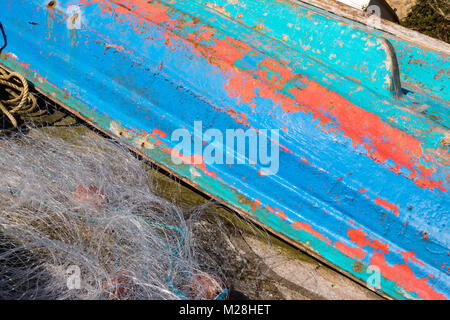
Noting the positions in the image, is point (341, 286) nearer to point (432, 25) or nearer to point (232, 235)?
point (232, 235)

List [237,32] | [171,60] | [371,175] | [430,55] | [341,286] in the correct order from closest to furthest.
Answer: [371,175] → [341,286] → [171,60] → [237,32] → [430,55]

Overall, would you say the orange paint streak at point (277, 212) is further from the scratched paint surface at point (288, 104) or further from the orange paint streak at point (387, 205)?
the orange paint streak at point (387, 205)

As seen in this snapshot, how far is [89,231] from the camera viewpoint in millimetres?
2404

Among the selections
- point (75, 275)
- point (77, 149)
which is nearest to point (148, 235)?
point (75, 275)

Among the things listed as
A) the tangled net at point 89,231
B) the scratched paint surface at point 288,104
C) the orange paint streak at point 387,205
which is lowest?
the tangled net at point 89,231

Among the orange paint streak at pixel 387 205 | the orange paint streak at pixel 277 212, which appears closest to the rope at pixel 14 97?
the orange paint streak at pixel 277 212

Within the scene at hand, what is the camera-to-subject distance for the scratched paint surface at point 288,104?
7.32 feet

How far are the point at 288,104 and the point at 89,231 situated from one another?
1.38 m

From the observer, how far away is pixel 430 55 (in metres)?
3.15

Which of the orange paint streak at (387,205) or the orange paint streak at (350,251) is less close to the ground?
the orange paint streak at (387,205)

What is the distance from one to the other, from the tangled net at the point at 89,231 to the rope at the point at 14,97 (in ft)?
0.67

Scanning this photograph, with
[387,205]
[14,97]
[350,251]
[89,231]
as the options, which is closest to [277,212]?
[350,251]

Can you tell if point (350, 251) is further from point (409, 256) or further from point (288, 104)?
point (288, 104)
